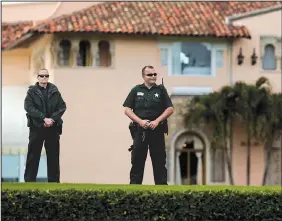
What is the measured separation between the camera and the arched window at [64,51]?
28859mm

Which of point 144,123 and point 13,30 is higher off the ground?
point 13,30

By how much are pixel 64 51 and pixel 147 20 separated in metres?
4.57

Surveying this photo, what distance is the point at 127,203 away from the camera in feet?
50.7

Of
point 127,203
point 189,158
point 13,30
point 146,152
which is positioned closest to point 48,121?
point 146,152

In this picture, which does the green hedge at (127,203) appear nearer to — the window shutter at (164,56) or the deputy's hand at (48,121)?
the deputy's hand at (48,121)

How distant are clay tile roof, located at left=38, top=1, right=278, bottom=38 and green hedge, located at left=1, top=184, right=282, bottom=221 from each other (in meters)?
15.5

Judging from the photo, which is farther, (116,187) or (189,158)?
(189,158)

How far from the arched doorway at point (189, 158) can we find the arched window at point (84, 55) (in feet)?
20.0

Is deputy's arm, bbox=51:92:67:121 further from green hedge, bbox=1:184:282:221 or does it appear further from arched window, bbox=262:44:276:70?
arched window, bbox=262:44:276:70

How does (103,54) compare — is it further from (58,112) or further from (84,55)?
(58,112)

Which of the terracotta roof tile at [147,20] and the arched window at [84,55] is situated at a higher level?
the terracotta roof tile at [147,20]

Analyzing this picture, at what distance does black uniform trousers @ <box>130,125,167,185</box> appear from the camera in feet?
56.0

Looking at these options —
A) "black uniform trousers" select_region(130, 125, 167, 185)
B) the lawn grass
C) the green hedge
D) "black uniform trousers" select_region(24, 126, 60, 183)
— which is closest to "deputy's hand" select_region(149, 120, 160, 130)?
"black uniform trousers" select_region(130, 125, 167, 185)

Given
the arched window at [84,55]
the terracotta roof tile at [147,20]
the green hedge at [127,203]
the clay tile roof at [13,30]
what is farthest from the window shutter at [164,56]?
the green hedge at [127,203]
